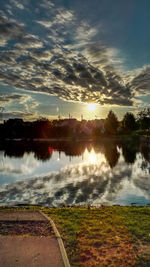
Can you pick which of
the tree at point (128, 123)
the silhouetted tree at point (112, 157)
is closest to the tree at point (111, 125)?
the tree at point (128, 123)

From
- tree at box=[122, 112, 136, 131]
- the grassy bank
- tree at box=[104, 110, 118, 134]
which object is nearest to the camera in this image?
the grassy bank

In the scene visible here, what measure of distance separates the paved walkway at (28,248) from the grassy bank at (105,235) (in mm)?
467

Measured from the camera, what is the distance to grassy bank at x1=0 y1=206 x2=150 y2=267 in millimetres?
5719

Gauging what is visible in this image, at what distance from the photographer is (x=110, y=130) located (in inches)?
3674

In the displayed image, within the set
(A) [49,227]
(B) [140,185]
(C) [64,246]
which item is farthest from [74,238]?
(B) [140,185]

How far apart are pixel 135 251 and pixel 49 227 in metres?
2.95

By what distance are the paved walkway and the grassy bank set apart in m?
0.47

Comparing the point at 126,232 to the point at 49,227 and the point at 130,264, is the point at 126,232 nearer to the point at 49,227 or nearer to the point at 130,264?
the point at 130,264

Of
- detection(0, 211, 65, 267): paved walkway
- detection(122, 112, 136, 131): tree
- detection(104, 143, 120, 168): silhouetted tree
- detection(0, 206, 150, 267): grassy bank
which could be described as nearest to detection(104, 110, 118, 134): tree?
detection(122, 112, 136, 131): tree

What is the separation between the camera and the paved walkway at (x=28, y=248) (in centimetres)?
529

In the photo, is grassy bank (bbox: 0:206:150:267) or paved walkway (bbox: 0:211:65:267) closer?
paved walkway (bbox: 0:211:65:267)

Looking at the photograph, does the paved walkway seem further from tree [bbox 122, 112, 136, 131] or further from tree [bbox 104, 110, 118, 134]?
tree [bbox 122, 112, 136, 131]

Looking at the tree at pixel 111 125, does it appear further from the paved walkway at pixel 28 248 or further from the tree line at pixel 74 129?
the paved walkway at pixel 28 248

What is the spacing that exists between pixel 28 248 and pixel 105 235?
2.54 meters
